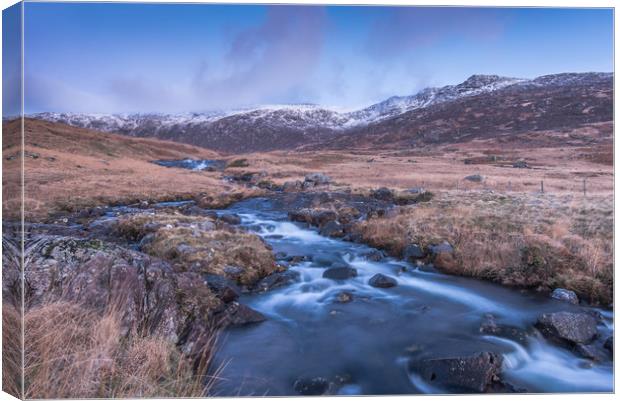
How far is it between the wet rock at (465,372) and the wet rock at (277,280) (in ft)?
10.8

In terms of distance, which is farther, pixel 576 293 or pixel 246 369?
pixel 576 293

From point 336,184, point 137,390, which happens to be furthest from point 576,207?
point 137,390

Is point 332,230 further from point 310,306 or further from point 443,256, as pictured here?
point 310,306

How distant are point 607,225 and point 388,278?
3992mm

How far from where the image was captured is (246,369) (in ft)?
17.2

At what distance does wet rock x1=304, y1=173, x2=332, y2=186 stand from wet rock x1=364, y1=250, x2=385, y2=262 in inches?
267

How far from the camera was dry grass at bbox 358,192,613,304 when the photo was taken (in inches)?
284

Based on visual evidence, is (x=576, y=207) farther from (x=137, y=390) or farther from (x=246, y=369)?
(x=137, y=390)

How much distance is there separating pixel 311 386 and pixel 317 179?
11691 mm

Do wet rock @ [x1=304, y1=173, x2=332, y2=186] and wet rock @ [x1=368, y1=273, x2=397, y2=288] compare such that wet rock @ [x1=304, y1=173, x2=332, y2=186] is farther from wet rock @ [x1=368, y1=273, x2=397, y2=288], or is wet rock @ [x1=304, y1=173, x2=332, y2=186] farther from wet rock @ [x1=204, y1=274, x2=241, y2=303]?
wet rock @ [x1=204, y1=274, x2=241, y2=303]

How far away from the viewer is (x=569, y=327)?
18.8 ft

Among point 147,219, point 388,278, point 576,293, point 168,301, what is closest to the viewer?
point 168,301

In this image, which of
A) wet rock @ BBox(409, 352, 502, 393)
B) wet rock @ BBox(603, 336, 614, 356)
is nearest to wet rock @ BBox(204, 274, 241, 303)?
wet rock @ BBox(409, 352, 502, 393)

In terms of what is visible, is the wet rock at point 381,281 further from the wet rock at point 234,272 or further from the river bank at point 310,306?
the wet rock at point 234,272
